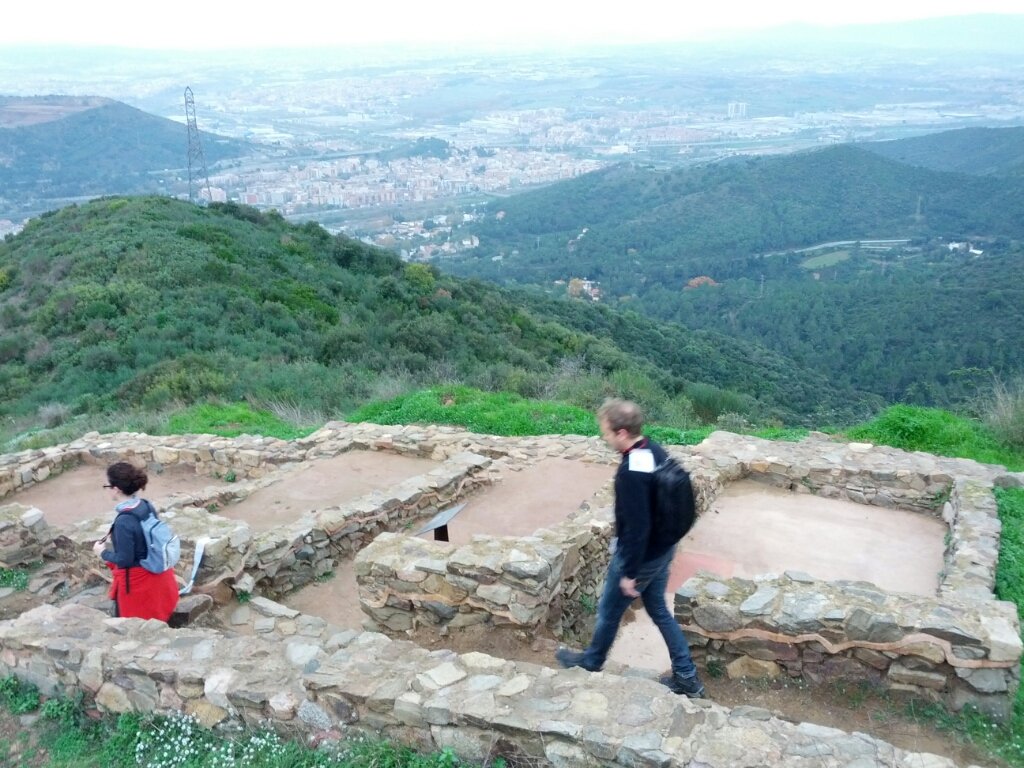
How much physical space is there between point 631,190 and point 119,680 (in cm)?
7492

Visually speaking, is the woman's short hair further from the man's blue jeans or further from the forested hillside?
the forested hillside

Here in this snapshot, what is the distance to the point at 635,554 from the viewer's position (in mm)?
4355

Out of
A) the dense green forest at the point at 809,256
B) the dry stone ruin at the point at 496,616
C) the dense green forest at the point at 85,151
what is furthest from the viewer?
the dense green forest at the point at 85,151

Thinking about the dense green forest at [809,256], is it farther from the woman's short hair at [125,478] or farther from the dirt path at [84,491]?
the woman's short hair at [125,478]

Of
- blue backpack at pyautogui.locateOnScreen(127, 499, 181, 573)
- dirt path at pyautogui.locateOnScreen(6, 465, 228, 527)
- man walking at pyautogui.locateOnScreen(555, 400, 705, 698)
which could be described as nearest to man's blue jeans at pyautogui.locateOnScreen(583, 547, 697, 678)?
man walking at pyautogui.locateOnScreen(555, 400, 705, 698)

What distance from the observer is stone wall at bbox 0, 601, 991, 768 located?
3.60 meters

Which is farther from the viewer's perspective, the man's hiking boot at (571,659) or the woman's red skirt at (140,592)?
the woman's red skirt at (140,592)

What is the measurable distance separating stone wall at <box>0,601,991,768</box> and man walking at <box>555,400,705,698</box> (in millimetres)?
573

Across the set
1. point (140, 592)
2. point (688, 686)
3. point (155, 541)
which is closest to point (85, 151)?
point (140, 592)

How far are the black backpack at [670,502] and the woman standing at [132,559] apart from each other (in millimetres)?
3388

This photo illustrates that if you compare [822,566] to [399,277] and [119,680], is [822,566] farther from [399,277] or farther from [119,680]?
[399,277]

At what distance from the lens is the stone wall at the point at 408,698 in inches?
142

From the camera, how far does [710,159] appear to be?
95438mm

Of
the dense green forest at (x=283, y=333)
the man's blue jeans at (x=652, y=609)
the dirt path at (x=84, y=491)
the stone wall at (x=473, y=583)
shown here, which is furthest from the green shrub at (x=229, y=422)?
the man's blue jeans at (x=652, y=609)
